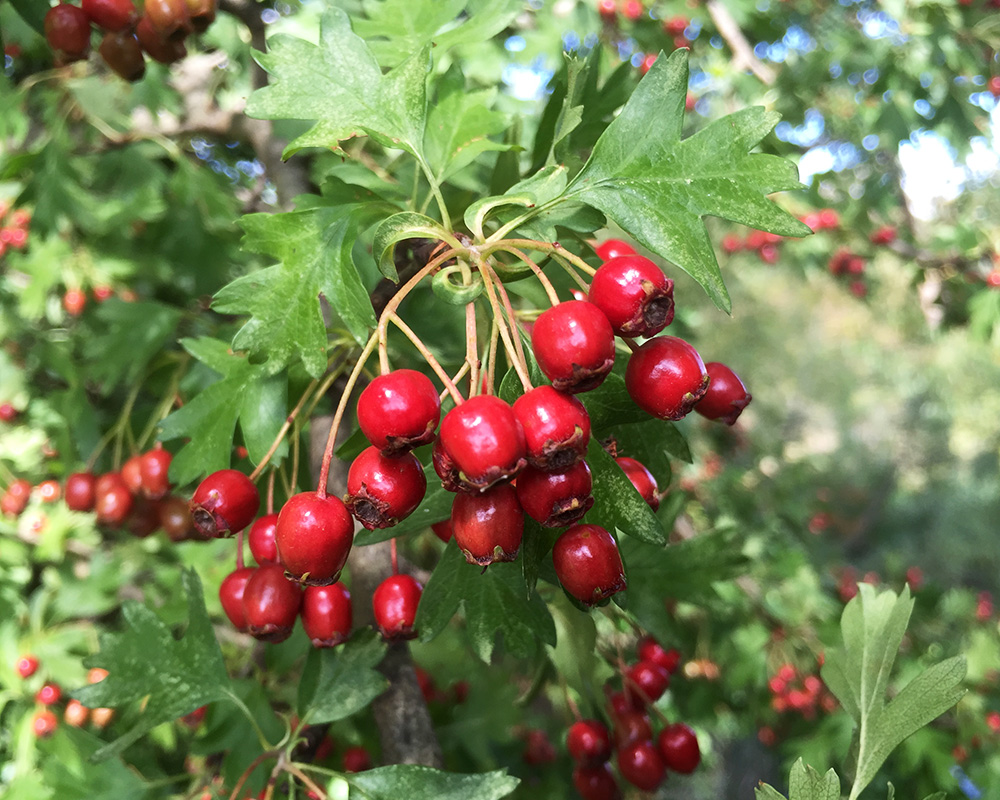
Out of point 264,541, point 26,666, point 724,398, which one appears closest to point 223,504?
point 264,541

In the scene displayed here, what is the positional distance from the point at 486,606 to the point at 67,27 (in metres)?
1.22

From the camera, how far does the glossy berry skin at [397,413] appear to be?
711 mm

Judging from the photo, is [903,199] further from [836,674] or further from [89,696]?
[89,696]

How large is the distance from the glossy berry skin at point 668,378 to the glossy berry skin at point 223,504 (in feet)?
1.71

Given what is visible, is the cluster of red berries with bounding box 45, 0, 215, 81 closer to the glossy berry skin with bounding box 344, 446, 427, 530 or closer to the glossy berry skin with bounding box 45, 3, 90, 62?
the glossy berry skin with bounding box 45, 3, 90, 62

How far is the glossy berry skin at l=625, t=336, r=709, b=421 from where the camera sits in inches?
29.3

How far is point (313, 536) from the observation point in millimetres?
778

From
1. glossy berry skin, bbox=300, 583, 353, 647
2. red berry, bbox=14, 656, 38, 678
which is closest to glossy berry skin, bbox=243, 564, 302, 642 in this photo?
glossy berry skin, bbox=300, 583, 353, 647

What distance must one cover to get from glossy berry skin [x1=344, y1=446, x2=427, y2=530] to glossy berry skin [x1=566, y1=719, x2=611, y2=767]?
0.72 m

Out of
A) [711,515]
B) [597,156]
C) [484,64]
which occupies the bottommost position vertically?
[711,515]

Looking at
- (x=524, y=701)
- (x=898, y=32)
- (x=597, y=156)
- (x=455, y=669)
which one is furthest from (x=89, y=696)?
(x=898, y=32)

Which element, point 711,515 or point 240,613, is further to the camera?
point 711,515

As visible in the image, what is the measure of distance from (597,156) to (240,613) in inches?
30.6

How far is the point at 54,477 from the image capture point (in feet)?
7.78
